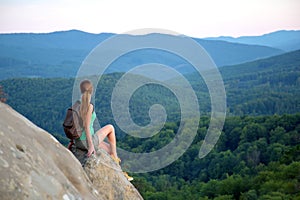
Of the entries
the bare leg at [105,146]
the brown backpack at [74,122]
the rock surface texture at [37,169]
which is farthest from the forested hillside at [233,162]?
the rock surface texture at [37,169]

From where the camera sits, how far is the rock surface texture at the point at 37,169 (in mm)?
5137

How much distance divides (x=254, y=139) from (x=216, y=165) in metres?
10.5

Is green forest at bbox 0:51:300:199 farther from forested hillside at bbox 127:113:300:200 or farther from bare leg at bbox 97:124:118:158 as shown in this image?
bare leg at bbox 97:124:118:158

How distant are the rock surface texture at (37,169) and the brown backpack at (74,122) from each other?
656 mm

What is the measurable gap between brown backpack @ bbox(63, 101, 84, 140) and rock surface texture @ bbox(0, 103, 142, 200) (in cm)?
66

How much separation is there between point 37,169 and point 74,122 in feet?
8.25

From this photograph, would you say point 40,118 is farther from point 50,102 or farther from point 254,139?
point 254,139

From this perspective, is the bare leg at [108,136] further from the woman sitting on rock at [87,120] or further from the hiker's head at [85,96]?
the hiker's head at [85,96]

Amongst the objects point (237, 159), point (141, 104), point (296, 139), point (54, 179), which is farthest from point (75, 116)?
point (141, 104)

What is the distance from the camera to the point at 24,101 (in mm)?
165500

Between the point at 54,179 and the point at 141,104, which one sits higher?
the point at 54,179

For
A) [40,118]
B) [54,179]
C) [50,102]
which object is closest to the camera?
[54,179]

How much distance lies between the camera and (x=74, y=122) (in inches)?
319

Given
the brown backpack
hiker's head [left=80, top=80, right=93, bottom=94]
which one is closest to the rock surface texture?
the brown backpack
